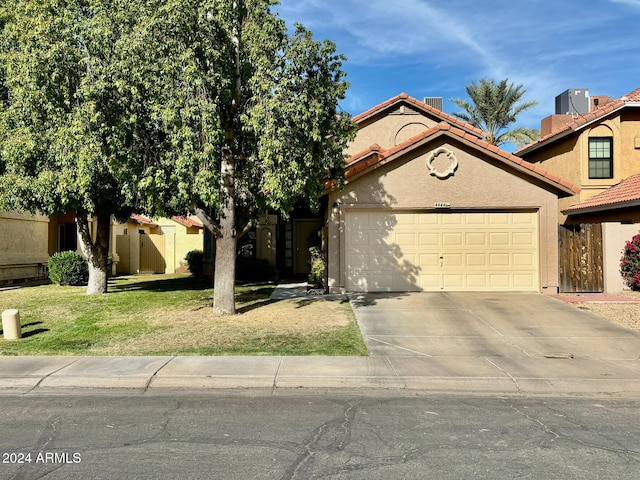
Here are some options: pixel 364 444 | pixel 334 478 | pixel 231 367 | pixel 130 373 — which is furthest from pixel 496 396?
pixel 130 373

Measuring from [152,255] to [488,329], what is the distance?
18781mm

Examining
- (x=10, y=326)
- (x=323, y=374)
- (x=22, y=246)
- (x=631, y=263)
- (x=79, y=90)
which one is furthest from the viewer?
(x=22, y=246)

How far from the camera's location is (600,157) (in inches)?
700

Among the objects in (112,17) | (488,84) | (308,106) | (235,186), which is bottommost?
(235,186)

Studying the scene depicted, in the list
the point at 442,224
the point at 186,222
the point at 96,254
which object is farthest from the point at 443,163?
the point at 186,222

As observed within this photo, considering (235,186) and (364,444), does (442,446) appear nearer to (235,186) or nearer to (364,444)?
(364,444)

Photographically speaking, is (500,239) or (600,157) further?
(600,157)

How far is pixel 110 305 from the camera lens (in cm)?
1269

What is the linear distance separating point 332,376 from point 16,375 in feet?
14.6

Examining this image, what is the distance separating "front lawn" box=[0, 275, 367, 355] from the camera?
8.38 metres

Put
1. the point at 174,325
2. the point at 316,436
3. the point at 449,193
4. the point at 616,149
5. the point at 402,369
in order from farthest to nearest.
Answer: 1. the point at 616,149
2. the point at 449,193
3. the point at 174,325
4. the point at 402,369
5. the point at 316,436

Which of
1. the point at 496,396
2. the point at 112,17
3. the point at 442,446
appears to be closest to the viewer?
the point at 442,446

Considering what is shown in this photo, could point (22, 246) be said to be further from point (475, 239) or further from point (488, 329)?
point (488, 329)

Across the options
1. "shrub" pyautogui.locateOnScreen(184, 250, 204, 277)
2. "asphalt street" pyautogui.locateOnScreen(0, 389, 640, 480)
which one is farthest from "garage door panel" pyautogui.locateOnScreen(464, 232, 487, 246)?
"shrub" pyautogui.locateOnScreen(184, 250, 204, 277)
